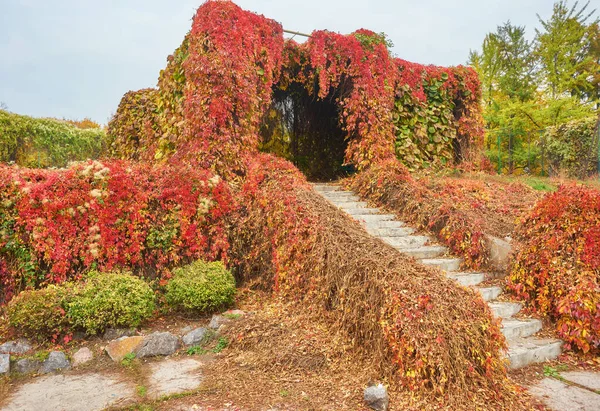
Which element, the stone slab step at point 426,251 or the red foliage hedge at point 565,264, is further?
the stone slab step at point 426,251

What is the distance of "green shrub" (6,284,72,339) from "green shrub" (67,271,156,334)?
10cm

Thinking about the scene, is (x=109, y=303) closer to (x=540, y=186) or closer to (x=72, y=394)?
(x=72, y=394)

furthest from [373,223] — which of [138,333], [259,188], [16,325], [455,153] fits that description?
[455,153]

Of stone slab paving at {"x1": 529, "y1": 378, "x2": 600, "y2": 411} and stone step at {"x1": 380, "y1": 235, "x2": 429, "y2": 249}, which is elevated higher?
stone step at {"x1": 380, "y1": 235, "x2": 429, "y2": 249}

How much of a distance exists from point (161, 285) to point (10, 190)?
202cm

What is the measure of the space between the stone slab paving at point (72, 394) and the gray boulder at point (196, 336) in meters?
0.79

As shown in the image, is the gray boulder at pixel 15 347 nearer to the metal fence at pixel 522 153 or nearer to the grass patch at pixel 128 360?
the grass patch at pixel 128 360

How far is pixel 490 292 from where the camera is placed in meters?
5.36

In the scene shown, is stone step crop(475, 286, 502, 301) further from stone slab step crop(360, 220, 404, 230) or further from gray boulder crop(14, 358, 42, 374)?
gray boulder crop(14, 358, 42, 374)

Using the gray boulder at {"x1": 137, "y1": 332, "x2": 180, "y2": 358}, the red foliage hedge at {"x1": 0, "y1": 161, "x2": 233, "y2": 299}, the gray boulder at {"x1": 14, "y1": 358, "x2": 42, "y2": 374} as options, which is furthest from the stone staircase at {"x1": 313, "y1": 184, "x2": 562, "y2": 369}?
the gray boulder at {"x1": 14, "y1": 358, "x2": 42, "y2": 374}

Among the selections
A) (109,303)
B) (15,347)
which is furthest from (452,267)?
(15,347)

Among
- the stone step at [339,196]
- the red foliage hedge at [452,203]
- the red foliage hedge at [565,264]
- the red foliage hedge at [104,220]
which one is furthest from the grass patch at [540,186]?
the red foliage hedge at [104,220]

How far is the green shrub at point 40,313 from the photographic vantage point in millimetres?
4340

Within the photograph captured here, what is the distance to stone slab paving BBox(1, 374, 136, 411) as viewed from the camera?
Answer: 3.41 m
